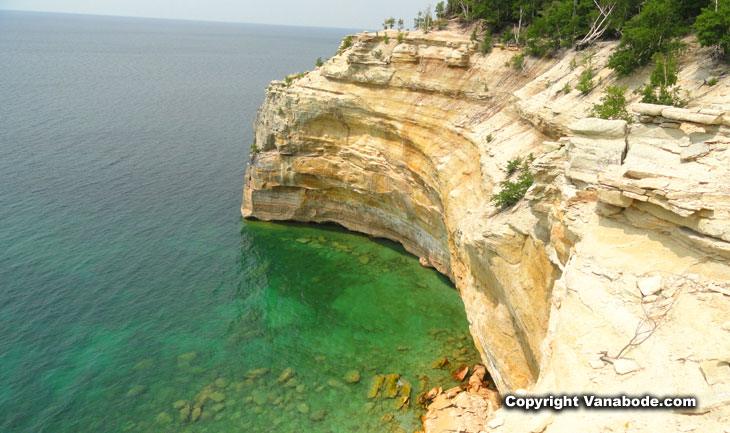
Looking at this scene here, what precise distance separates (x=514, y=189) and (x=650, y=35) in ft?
33.7

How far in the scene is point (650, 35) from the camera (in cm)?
2155

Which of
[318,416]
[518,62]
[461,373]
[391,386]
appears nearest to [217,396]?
[318,416]

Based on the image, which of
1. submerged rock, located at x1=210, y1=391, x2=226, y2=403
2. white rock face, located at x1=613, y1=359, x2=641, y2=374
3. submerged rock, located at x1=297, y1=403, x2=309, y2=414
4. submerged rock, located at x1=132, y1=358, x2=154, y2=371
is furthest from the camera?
submerged rock, located at x1=132, y1=358, x2=154, y2=371

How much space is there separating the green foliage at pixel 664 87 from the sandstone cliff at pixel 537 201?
2.59 ft

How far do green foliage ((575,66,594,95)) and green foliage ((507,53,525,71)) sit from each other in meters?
7.14

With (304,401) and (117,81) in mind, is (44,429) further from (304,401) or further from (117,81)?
(117,81)

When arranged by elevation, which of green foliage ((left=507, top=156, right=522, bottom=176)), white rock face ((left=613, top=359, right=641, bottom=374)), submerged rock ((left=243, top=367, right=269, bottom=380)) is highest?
green foliage ((left=507, top=156, right=522, bottom=176))

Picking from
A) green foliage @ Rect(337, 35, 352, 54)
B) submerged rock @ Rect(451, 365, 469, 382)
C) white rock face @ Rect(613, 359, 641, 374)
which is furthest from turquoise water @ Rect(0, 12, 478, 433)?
green foliage @ Rect(337, 35, 352, 54)

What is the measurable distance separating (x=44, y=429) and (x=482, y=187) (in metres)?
26.1

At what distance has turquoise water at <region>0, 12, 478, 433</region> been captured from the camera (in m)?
23.6

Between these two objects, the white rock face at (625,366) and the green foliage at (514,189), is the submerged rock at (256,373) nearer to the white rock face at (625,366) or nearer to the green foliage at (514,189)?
the green foliage at (514,189)

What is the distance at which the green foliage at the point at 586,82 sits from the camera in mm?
22805

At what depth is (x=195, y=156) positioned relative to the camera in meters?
56.4

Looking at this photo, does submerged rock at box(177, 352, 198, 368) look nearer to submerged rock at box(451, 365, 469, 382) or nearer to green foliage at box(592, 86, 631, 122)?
submerged rock at box(451, 365, 469, 382)
